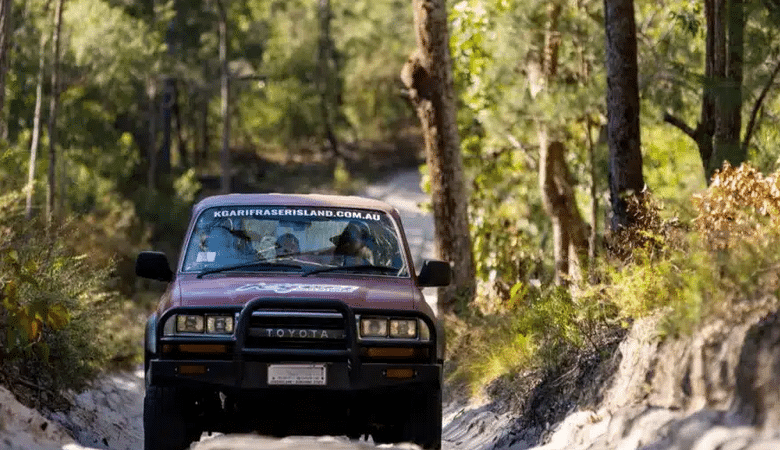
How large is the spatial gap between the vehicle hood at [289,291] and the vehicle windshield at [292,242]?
32 centimetres

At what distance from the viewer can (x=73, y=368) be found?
1533 centimetres

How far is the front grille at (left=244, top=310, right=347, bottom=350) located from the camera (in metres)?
11.2

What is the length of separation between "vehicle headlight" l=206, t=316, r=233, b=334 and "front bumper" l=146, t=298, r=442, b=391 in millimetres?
60

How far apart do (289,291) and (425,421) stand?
4.28 ft

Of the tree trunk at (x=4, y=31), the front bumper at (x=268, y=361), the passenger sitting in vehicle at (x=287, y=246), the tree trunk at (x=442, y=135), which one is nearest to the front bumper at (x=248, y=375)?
the front bumper at (x=268, y=361)

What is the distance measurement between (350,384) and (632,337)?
7.26 ft

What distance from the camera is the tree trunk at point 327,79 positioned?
82.1 meters

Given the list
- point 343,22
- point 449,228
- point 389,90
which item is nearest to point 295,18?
point 343,22

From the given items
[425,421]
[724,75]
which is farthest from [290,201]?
[724,75]

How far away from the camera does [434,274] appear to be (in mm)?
12711

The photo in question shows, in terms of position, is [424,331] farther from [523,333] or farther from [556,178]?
[556,178]

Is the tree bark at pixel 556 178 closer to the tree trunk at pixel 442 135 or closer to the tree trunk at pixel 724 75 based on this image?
the tree trunk at pixel 442 135

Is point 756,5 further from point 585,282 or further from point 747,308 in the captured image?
point 747,308

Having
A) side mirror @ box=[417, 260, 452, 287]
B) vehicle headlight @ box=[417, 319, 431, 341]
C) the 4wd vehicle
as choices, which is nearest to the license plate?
the 4wd vehicle
